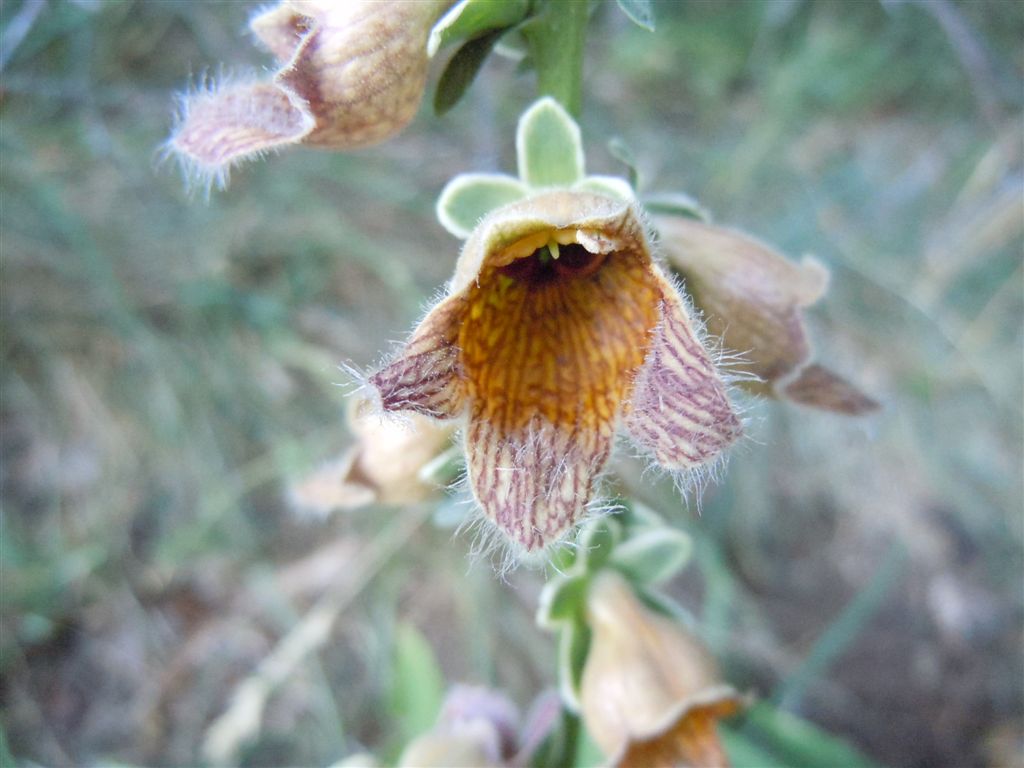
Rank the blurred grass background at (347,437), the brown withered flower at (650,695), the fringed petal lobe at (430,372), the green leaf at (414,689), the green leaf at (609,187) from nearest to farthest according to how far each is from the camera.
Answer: the fringed petal lobe at (430,372)
the green leaf at (609,187)
the brown withered flower at (650,695)
the green leaf at (414,689)
the blurred grass background at (347,437)

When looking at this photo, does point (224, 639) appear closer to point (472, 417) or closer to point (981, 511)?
point (472, 417)

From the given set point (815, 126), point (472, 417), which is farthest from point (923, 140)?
point (472, 417)


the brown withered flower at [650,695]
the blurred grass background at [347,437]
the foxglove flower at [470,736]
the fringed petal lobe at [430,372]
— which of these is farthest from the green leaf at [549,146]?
the blurred grass background at [347,437]

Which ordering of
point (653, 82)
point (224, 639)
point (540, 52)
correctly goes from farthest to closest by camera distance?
point (653, 82) < point (224, 639) < point (540, 52)

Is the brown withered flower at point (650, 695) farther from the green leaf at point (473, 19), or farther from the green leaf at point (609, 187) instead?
the green leaf at point (473, 19)

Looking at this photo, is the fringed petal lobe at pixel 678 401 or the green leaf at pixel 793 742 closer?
the fringed petal lobe at pixel 678 401

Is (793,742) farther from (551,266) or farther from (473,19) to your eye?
(473,19)
